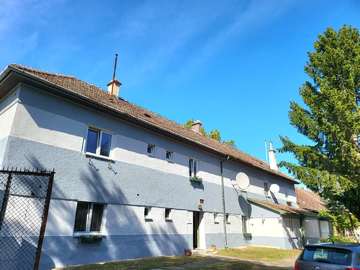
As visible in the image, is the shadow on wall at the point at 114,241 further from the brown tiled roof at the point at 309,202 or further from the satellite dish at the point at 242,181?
the brown tiled roof at the point at 309,202

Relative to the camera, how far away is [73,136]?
11.6 meters

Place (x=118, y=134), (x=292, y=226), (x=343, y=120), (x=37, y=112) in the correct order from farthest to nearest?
1. (x=292, y=226)
2. (x=343, y=120)
3. (x=118, y=134)
4. (x=37, y=112)

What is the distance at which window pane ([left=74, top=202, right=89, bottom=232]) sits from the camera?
1116cm

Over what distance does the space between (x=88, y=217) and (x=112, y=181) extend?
1801 mm

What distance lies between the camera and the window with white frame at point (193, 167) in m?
17.4

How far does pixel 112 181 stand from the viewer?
12562 mm

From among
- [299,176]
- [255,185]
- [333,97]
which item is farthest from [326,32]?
[255,185]

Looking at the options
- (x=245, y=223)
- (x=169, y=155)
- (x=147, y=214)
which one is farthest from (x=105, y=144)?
(x=245, y=223)

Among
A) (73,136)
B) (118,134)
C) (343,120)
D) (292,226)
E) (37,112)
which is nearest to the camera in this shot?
(37,112)

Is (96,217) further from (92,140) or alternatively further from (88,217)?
(92,140)

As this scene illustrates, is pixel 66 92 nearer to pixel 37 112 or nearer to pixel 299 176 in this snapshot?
pixel 37 112

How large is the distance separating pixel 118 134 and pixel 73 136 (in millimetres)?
2280

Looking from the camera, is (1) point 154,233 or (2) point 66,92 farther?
(1) point 154,233

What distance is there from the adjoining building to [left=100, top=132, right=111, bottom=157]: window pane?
4cm
